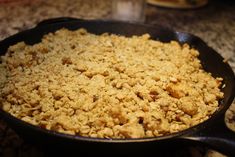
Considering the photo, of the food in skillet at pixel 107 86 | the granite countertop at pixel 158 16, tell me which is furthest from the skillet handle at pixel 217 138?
Answer: the granite countertop at pixel 158 16

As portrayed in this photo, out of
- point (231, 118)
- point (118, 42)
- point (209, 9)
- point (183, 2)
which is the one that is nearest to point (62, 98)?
point (118, 42)

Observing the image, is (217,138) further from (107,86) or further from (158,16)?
(158,16)

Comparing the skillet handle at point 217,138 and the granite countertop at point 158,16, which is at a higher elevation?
the skillet handle at point 217,138

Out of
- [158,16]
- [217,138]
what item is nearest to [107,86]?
[217,138]

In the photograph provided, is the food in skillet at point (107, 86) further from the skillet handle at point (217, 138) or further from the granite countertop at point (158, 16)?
the granite countertop at point (158, 16)

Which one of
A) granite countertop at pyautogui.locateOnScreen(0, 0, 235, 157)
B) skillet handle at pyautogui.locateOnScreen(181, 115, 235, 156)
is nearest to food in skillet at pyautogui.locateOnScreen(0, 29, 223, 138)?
skillet handle at pyautogui.locateOnScreen(181, 115, 235, 156)

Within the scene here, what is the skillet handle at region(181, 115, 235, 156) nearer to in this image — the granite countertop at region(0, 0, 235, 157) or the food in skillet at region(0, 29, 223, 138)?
the food in skillet at region(0, 29, 223, 138)

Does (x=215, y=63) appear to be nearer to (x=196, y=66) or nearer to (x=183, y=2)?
(x=196, y=66)
